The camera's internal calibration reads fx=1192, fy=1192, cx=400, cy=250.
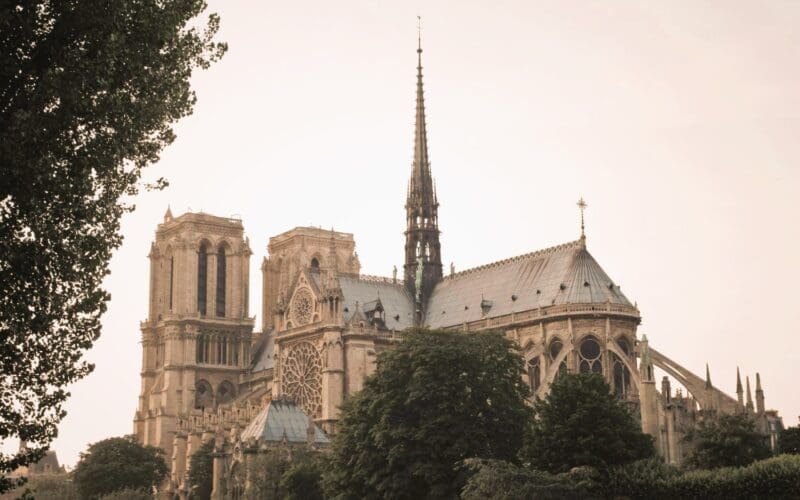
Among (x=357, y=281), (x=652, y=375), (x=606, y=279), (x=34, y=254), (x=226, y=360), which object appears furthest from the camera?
(x=226, y=360)

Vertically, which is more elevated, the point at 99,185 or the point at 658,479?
the point at 99,185

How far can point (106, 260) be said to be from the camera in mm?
27984

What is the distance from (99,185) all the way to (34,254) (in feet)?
8.10

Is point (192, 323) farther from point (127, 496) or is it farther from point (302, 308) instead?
point (127, 496)

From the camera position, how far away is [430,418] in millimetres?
56031

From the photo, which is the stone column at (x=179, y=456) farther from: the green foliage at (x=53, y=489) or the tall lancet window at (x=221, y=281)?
the tall lancet window at (x=221, y=281)

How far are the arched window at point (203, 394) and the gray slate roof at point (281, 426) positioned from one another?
4020 cm

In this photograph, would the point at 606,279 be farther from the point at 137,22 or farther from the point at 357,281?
the point at 137,22

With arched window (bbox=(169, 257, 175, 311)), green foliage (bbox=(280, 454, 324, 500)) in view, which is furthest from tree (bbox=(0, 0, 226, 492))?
arched window (bbox=(169, 257, 175, 311))

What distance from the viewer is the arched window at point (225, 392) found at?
390 ft

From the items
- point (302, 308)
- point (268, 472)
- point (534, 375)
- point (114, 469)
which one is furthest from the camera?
point (302, 308)

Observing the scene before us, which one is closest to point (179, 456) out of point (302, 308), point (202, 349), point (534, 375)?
point (302, 308)

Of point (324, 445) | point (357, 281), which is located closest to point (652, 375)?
point (324, 445)

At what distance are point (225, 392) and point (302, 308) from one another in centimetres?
2763
